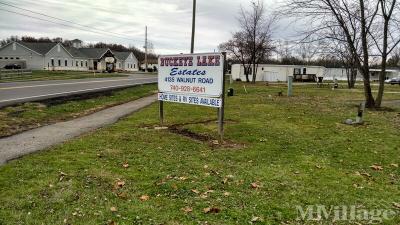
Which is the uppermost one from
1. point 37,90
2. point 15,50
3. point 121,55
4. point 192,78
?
point 121,55

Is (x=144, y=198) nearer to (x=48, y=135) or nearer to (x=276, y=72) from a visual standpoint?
(x=48, y=135)

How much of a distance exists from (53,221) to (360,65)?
16.9m

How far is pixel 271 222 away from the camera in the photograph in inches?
173

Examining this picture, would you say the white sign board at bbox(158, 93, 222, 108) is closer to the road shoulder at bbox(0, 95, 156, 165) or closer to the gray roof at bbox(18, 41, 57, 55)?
the road shoulder at bbox(0, 95, 156, 165)

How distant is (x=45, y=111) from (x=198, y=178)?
29.5 feet

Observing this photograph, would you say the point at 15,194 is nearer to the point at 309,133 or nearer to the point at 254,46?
the point at 309,133

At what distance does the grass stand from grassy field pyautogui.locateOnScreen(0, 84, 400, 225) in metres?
2.48

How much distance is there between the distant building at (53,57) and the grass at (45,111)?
58.5 metres

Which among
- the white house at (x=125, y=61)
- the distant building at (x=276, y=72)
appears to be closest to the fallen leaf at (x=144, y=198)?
the distant building at (x=276, y=72)

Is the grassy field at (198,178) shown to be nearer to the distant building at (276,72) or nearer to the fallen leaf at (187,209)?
the fallen leaf at (187,209)

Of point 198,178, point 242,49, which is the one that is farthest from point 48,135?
point 242,49

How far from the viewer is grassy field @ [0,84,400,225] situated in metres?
4.58

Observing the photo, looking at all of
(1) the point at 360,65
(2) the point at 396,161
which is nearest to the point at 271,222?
(2) the point at 396,161

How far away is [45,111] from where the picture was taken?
43.3 feet
